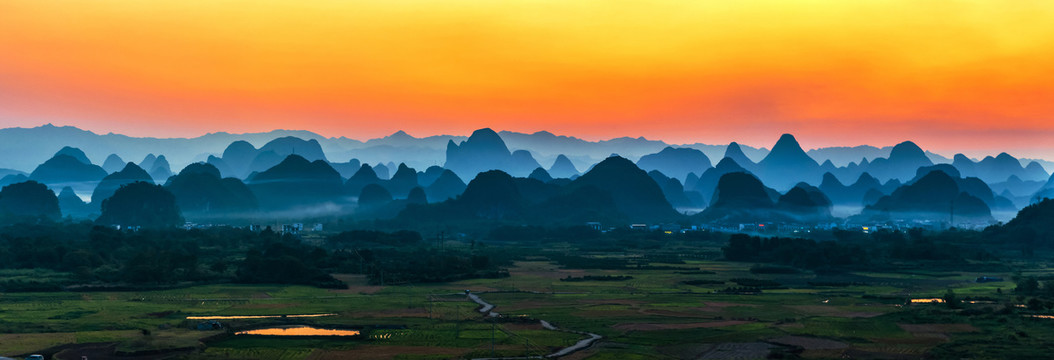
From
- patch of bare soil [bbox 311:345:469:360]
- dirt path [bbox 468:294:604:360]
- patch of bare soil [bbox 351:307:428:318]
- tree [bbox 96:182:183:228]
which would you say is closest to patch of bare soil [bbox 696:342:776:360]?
dirt path [bbox 468:294:604:360]

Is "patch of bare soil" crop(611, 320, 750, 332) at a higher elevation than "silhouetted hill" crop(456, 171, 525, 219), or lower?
lower

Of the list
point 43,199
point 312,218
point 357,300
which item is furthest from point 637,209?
point 357,300

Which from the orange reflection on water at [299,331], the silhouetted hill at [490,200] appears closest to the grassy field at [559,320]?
the orange reflection on water at [299,331]

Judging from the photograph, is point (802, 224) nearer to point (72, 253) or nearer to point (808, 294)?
point (808, 294)

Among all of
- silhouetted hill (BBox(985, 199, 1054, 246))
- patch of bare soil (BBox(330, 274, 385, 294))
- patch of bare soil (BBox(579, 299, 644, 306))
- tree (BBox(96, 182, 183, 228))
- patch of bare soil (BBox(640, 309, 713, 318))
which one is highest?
tree (BBox(96, 182, 183, 228))

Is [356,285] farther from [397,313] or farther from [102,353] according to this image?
[102,353]

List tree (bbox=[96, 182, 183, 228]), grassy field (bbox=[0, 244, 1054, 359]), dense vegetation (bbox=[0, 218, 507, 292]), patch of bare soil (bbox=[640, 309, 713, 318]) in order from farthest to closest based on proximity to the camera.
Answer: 1. tree (bbox=[96, 182, 183, 228])
2. dense vegetation (bbox=[0, 218, 507, 292])
3. patch of bare soil (bbox=[640, 309, 713, 318])
4. grassy field (bbox=[0, 244, 1054, 359])

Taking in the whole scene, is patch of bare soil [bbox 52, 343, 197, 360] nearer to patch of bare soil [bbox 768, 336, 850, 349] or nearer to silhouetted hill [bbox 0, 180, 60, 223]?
patch of bare soil [bbox 768, 336, 850, 349]
